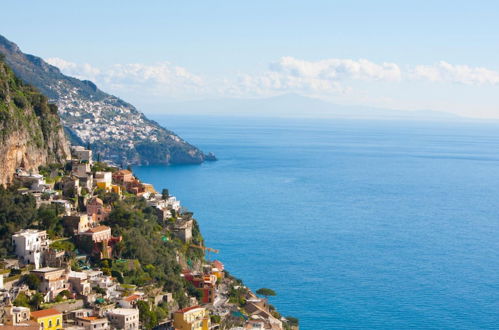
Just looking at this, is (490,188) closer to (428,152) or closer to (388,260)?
(388,260)

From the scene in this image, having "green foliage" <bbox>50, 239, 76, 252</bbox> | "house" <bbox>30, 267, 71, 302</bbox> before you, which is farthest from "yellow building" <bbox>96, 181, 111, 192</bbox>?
"house" <bbox>30, 267, 71, 302</bbox>

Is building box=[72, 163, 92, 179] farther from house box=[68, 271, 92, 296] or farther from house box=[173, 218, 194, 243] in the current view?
house box=[68, 271, 92, 296]

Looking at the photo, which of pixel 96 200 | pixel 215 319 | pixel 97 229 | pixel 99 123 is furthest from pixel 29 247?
pixel 99 123

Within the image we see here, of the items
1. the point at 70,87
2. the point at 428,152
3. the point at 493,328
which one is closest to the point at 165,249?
the point at 493,328

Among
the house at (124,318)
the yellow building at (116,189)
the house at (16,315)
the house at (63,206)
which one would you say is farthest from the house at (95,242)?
the yellow building at (116,189)

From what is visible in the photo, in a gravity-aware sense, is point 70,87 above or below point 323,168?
above

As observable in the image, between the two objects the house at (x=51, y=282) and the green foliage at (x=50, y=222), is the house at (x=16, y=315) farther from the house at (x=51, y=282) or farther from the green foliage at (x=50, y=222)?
the green foliage at (x=50, y=222)
